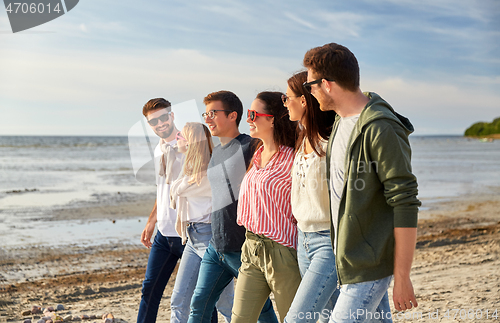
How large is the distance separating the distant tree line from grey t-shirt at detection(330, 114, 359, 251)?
91.7 m

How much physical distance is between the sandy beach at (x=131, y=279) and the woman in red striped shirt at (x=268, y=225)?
2321 millimetres

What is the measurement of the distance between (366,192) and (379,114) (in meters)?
0.35

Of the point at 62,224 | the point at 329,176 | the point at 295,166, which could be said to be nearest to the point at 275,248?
the point at 295,166

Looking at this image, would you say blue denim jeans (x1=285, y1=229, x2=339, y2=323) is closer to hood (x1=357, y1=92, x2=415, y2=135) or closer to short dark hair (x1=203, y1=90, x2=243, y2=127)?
hood (x1=357, y1=92, x2=415, y2=135)

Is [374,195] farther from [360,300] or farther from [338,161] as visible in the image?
[360,300]

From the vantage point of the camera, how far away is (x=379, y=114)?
1975 mm

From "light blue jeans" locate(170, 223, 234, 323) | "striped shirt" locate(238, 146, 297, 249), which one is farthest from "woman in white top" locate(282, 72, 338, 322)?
"light blue jeans" locate(170, 223, 234, 323)

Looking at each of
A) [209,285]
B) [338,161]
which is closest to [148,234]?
[209,285]

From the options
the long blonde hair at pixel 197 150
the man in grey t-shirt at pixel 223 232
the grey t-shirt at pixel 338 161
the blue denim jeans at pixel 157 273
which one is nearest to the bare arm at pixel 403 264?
the grey t-shirt at pixel 338 161

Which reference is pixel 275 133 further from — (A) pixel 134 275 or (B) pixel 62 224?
(B) pixel 62 224

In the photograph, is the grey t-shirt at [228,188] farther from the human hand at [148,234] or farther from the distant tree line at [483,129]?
the distant tree line at [483,129]

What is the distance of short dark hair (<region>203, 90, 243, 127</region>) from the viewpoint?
352 centimetres

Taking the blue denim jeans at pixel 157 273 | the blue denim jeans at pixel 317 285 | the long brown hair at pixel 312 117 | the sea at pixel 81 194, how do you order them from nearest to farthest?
the blue denim jeans at pixel 317 285
the long brown hair at pixel 312 117
the blue denim jeans at pixel 157 273
the sea at pixel 81 194

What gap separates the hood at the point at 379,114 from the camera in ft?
6.48
